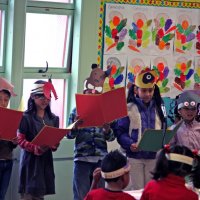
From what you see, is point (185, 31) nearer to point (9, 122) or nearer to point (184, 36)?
point (184, 36)

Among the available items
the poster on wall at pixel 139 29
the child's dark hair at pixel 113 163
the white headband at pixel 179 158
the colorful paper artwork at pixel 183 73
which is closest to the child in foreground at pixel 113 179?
the child's dark hair at pixel 113 163

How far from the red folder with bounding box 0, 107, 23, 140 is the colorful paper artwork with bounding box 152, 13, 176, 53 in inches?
78.5

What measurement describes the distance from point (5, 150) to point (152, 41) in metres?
1.98

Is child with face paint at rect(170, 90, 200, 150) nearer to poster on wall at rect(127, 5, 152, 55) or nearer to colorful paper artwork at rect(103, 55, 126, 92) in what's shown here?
colorful paper artwork at rect(103, 55, 126, 92)

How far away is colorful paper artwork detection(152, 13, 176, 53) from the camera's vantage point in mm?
5160

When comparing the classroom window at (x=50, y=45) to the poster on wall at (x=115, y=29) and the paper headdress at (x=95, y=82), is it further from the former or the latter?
the paper headdress at (x=95, y=82)

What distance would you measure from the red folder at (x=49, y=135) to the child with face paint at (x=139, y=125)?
1.87 feet

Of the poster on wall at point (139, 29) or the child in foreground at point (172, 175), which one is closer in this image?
the child in foreground at point (172, 175)

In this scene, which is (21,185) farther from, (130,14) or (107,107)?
(130,14)

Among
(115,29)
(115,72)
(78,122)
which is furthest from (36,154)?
(115,29)

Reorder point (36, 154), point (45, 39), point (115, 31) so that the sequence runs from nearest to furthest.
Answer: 1. point (36, 154)
2. point (45, 39)
3. point (115, 31)

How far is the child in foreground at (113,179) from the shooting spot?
2654 mm

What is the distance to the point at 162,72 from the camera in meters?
5.23

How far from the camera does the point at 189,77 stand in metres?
5.38
